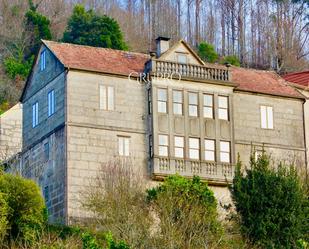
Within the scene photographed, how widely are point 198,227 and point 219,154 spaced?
1253cm

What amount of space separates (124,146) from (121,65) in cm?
433

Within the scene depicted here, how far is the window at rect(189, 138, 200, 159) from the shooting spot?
182ft

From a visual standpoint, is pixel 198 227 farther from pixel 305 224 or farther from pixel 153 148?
pixel 153 148

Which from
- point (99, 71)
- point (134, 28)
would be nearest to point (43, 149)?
point (99, 71)

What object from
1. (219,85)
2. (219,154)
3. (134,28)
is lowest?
(219,154)

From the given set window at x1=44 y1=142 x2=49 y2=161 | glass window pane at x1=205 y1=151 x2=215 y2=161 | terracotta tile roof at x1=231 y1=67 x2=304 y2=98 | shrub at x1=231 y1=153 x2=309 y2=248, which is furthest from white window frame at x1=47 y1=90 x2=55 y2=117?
shrub at x1=231 y1=153 x2=309 y2=248

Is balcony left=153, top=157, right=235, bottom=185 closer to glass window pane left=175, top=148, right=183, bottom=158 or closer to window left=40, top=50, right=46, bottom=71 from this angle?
glass window pane left=175, top=148, right=183, bottom=158

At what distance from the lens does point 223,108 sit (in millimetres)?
57031

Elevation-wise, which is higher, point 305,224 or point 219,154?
point 219,154

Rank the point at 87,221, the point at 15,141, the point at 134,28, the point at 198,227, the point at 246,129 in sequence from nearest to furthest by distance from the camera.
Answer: the point at 198,227 → the point at 87,221 → the point at 246,129 → the point at 15,141 → the point at 134,28

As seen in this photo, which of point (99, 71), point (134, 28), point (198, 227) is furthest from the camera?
point (134, 28)

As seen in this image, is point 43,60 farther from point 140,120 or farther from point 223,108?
point 223,108

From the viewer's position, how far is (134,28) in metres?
102

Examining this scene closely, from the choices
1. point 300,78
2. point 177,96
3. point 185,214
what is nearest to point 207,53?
point 300,78
